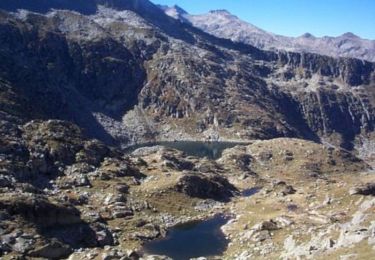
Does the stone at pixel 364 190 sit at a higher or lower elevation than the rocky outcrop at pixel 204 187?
higher

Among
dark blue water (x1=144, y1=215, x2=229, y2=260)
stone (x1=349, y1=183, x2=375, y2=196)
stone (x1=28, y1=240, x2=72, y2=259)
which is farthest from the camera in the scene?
stone (x1=349, y1=183, x2=375, y2=196)

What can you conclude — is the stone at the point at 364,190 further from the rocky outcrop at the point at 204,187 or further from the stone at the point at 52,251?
the stone at the point at 52,251

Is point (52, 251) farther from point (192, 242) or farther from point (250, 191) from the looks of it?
point (250, 191)

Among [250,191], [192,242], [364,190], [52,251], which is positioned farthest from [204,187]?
[52,251]

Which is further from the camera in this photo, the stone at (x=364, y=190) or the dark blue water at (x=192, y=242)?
the stone at (x=364, y=190)

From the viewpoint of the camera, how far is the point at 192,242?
3551 inches

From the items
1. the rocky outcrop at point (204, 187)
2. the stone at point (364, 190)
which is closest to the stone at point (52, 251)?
the rocky outcrop at point (204, 187)

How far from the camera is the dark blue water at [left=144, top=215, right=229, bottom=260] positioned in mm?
84188

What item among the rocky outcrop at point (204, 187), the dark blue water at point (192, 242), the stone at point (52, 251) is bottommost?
the dark blue water at point (192, 242)

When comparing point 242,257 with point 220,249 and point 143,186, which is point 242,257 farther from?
point 143,186

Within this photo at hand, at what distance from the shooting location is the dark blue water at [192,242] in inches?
3314

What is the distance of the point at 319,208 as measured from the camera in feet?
347

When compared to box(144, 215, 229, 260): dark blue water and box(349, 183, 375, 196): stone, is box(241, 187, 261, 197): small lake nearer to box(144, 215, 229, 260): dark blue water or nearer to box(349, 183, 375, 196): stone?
box(144, 215, 229, 260): dark blue water

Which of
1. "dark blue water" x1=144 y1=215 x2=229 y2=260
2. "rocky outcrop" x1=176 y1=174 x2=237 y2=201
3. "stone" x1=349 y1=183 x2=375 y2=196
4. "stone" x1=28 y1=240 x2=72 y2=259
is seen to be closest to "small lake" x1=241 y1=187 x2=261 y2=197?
"rocky outcrop" x1=176 y1=174 x2=237 y2=201
